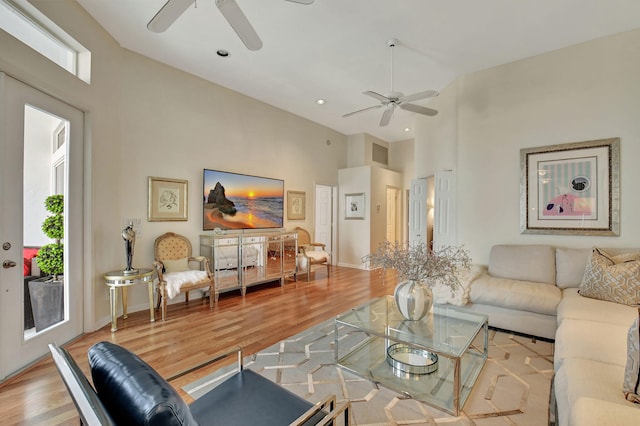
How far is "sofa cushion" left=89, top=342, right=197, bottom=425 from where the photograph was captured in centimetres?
79

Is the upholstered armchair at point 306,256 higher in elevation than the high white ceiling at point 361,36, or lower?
lower

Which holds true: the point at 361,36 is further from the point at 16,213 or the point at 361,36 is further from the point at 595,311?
the point at 16,213

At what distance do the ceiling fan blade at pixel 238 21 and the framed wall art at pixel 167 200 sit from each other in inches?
99.6

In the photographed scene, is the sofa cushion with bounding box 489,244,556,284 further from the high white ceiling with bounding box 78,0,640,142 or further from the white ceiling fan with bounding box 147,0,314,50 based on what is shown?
the white ceiling fan with bounding box 147,0,314,50

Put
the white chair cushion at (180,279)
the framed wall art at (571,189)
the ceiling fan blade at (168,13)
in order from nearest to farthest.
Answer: the ceiling fan blade at (168,13), the framed wall art at (571,189), the white chair cushion at (180,279)

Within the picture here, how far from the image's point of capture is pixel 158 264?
3.67 metres

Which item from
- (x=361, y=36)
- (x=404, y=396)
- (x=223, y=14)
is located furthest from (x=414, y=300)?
(x=361, y=36)

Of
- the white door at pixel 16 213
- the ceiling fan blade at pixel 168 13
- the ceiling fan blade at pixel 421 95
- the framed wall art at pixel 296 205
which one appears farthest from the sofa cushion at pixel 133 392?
the framed wall art at pixel 296 205

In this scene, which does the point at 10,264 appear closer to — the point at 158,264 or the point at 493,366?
the point at 158,264

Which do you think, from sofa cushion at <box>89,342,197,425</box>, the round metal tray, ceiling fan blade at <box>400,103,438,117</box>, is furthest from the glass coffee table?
ceiling fan blade at <box>400,103,438,117</box>

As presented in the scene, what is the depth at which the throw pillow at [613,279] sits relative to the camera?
2561mm

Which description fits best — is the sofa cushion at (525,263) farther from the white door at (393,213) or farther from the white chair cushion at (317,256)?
the white door at (393,213)

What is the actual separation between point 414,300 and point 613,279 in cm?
191


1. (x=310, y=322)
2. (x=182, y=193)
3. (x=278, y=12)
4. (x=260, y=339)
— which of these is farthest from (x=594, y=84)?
(x=182, y=193)
